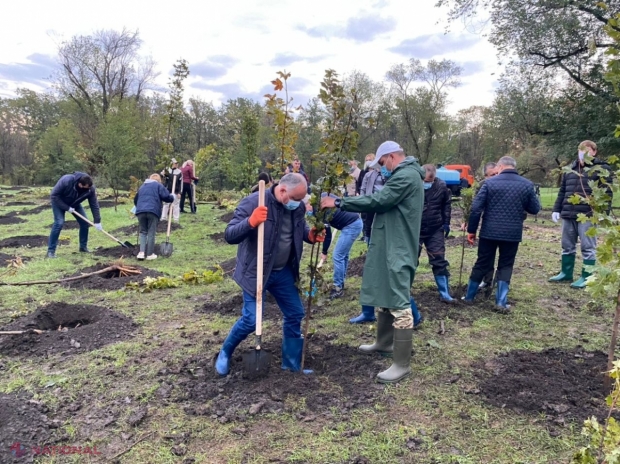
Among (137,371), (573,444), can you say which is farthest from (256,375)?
(573,444)

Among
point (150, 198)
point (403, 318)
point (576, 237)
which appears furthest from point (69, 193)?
point (576, 237)

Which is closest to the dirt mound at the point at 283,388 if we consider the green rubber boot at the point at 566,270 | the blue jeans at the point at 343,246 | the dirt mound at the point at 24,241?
the blue jeans at the point at 343,246

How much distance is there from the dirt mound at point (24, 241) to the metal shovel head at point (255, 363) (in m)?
9.28

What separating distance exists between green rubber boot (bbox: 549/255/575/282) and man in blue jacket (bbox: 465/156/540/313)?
2034 mm

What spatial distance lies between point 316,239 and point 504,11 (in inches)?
720

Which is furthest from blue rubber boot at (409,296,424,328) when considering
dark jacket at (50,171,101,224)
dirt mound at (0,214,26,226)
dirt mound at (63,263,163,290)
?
dirt mound at (0,214,26,226)

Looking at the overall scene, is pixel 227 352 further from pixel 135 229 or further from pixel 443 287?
pixel 135 229

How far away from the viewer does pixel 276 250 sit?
3.64 m

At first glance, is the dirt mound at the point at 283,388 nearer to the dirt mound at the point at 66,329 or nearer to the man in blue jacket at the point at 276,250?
the man in blue jacket at the point at 276,250

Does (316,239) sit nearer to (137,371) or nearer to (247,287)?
(247,287)

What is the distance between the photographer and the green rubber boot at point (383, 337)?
14.2 ft

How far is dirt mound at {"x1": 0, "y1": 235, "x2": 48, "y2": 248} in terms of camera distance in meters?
10.7

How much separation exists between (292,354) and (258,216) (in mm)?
1376

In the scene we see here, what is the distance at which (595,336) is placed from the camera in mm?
4809
